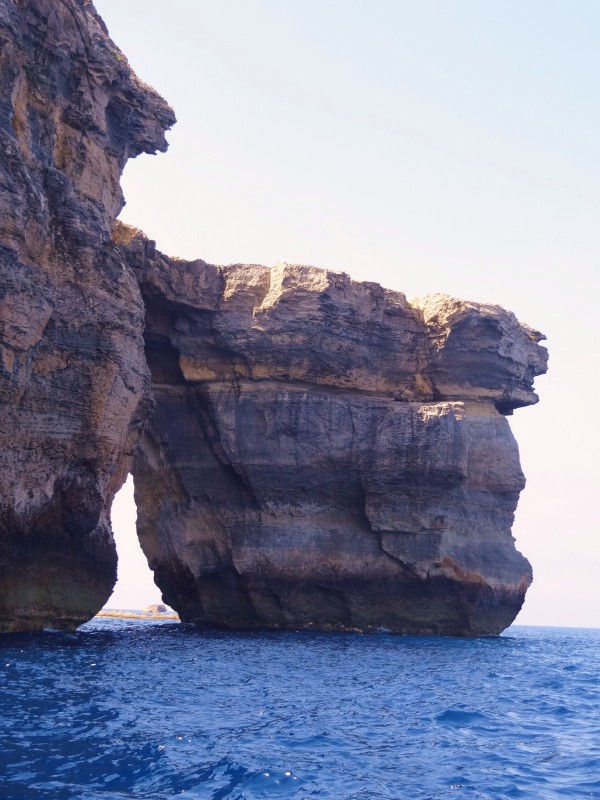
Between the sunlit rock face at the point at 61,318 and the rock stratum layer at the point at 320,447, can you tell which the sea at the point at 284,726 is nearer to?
the sunlit rock face at the point at 61,318

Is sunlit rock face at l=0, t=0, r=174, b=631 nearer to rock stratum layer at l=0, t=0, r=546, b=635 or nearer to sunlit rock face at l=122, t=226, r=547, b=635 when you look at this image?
rock stratum layer at l=0, t=0, r=546, b=635

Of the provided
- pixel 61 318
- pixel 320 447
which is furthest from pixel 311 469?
pixel 61 318

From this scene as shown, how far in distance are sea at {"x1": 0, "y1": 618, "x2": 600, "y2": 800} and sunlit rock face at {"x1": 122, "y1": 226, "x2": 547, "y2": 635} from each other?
29.3ft

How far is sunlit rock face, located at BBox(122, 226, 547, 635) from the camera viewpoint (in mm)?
32406

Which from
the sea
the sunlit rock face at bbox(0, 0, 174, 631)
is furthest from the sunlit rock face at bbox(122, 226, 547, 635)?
the sea

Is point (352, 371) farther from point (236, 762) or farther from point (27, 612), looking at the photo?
point (236, 762)

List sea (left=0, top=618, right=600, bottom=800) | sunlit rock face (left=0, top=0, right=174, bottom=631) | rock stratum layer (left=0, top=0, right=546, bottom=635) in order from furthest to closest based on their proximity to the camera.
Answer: rock stratum layer (left=0, top=0, right=546, bottom=635) → sunlit rock face (left=0, top=0, right=174, bottom=631) → sea (left=0, top=618, right=600, bottom=800)

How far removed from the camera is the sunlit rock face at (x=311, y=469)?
3241 centimetres

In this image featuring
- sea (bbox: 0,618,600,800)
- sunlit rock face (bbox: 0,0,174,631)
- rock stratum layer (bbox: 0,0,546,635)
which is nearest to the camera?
sea (bbox: 0,618,600,800)

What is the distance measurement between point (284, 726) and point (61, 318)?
1349 centimetres

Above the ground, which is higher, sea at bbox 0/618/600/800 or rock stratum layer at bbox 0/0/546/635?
rock stratum layer at bbox 0/0/546/635

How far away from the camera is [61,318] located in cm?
2338

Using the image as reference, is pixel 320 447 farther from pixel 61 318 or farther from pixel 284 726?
pixel 284 726

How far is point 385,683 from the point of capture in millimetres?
19062
